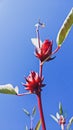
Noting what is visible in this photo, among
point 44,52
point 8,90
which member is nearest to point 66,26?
point 44,52

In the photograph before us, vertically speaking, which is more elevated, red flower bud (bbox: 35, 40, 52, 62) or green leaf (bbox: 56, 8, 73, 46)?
green leaf (bbox: 56, 8, 73, 46)

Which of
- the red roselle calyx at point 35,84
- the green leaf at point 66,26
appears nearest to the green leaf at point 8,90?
the red roselle calyx at point 35,84

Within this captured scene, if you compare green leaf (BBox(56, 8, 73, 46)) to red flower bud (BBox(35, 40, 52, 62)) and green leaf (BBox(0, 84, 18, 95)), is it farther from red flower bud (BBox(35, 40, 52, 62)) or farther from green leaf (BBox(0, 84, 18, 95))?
green leaf (BBox(0, 84, 18, 95))

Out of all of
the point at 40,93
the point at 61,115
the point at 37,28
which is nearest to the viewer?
the point at 40,93

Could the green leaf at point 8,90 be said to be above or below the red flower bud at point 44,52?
below

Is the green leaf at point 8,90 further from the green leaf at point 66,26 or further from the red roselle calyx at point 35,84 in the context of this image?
the green leaf at point 66,26

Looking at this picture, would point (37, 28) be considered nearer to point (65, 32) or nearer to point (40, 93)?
point (65, 32)

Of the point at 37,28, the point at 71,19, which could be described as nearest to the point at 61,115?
the point at 37,28

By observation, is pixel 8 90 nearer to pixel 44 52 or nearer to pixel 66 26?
pixel 44 52

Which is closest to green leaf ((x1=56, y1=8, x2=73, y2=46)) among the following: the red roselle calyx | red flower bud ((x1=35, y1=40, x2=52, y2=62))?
red flower bud ((x1=35, y1=40, x2=52, y2=62))

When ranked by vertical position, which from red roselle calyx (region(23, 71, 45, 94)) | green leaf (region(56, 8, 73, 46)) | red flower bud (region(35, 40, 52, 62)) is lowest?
red roselle calyx (region(23, 71, 45, 94))

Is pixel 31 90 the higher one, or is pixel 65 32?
pixel 65 32
